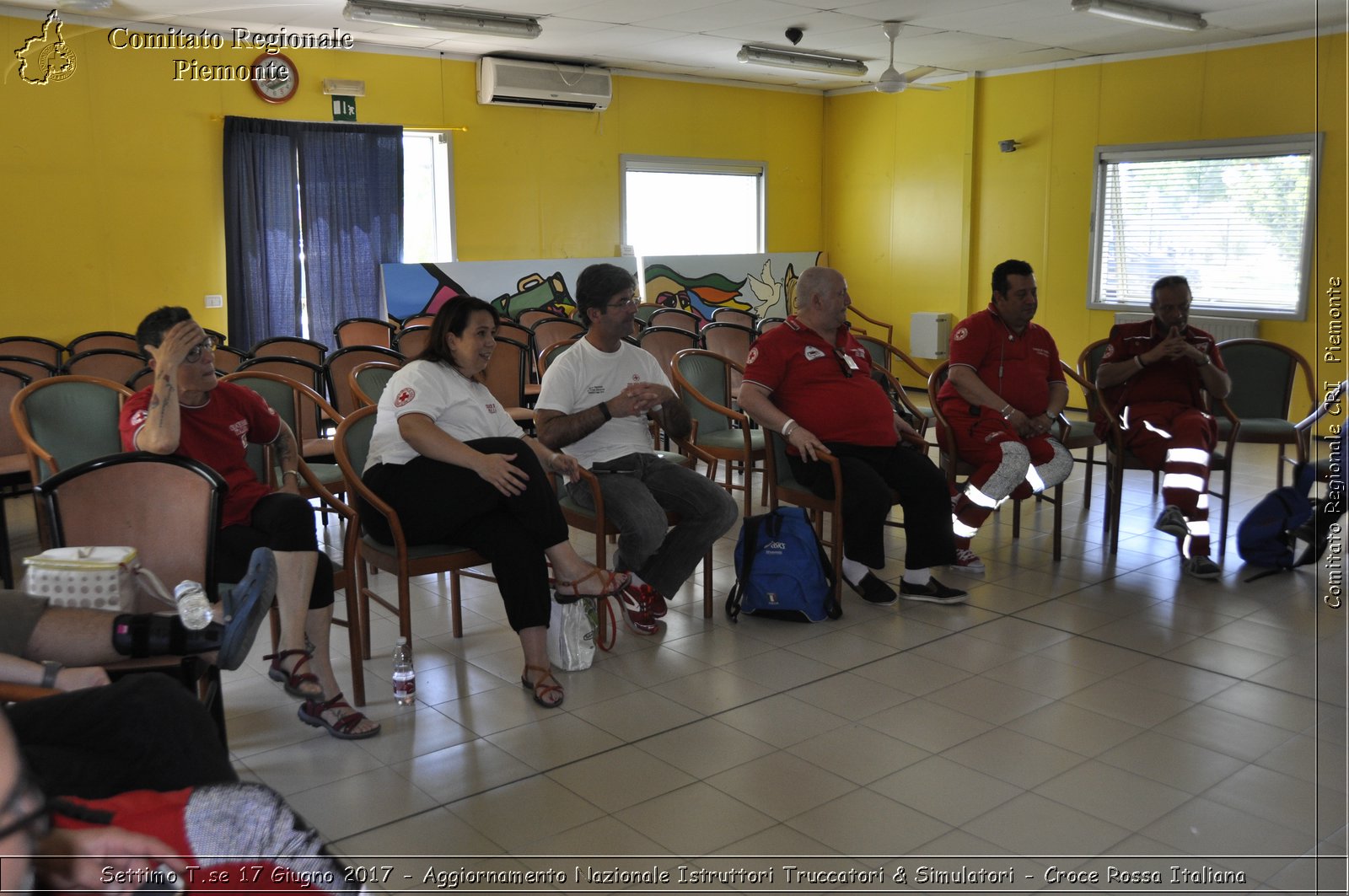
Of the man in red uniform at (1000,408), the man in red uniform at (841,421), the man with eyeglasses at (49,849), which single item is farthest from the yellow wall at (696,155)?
the man with eyeglasses at (49,849)

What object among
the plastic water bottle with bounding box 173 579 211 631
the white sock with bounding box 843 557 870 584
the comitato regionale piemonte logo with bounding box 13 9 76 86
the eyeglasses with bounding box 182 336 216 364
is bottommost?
the white sock with bounding box 843 557 870 584

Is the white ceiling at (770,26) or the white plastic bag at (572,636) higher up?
the white ceiling at (770,26)

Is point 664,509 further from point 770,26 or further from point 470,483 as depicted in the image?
point 770,26

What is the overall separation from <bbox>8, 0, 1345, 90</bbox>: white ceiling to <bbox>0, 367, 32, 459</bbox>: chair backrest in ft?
8.74

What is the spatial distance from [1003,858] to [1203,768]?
0.74 m

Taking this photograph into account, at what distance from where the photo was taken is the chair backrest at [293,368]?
4.52 m

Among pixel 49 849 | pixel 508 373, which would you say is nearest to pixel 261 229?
pixel 508 373

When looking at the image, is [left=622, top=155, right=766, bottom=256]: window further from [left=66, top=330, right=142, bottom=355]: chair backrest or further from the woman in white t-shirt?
the woman in white t-shirt

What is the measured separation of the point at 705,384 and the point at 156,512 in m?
2.76

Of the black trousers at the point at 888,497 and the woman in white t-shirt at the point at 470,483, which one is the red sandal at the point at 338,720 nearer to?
the woman in white t-shirt at the point at 470,483

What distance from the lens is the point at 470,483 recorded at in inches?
127

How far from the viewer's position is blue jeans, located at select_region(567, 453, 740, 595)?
371 centimetres

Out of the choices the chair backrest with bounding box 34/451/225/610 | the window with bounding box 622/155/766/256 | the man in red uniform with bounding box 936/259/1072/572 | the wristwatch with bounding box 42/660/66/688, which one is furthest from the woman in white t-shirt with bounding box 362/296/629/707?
the window with bounding box 622/155/766/256

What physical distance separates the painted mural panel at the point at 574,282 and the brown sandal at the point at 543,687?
5.19 metres
